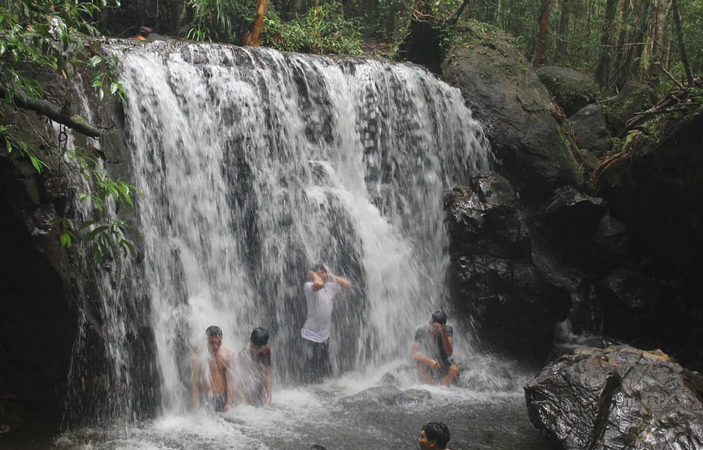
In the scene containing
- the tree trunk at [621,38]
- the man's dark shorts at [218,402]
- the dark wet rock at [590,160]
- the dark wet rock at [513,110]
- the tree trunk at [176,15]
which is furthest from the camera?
the tree trunk at [621,38]

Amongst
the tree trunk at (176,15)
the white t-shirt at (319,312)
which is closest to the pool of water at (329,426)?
the white t-shirt at (319,312)

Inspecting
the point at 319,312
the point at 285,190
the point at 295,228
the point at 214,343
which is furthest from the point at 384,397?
the point at 285,190

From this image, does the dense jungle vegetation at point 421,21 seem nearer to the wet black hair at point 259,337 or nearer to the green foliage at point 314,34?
the green foliage at point 314,34

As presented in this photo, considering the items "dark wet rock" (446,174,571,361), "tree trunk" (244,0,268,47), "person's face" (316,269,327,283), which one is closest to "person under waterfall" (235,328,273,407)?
"person's face" (316,269,327,283)

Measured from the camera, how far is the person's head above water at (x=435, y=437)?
4672 mm

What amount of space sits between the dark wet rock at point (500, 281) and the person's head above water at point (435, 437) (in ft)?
14.0

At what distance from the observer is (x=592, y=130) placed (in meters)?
11.4

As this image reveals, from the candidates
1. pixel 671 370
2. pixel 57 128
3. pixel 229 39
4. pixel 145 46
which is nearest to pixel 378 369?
pixel 671 370

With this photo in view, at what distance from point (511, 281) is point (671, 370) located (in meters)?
3.05

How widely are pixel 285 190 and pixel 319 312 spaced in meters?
2.02

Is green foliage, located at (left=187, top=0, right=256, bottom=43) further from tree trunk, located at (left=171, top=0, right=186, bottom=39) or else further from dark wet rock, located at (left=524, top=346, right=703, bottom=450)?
dark wet rock, located at (left=524, top=346, right=703, bottom=450)

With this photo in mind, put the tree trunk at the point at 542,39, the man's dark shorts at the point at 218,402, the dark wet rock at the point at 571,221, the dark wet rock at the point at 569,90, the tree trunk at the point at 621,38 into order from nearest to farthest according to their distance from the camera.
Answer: the man's dark shorts at the point at 218,402 → the dark wet rock at the point at 571,221 → the dark wet rock at the point at 569,90 → the tree trunk at the point at 542,39 → the tree trunk at the point at 621,38

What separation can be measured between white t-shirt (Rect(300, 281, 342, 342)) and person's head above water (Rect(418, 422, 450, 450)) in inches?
113

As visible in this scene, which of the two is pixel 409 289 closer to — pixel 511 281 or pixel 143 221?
pixel 511 281
